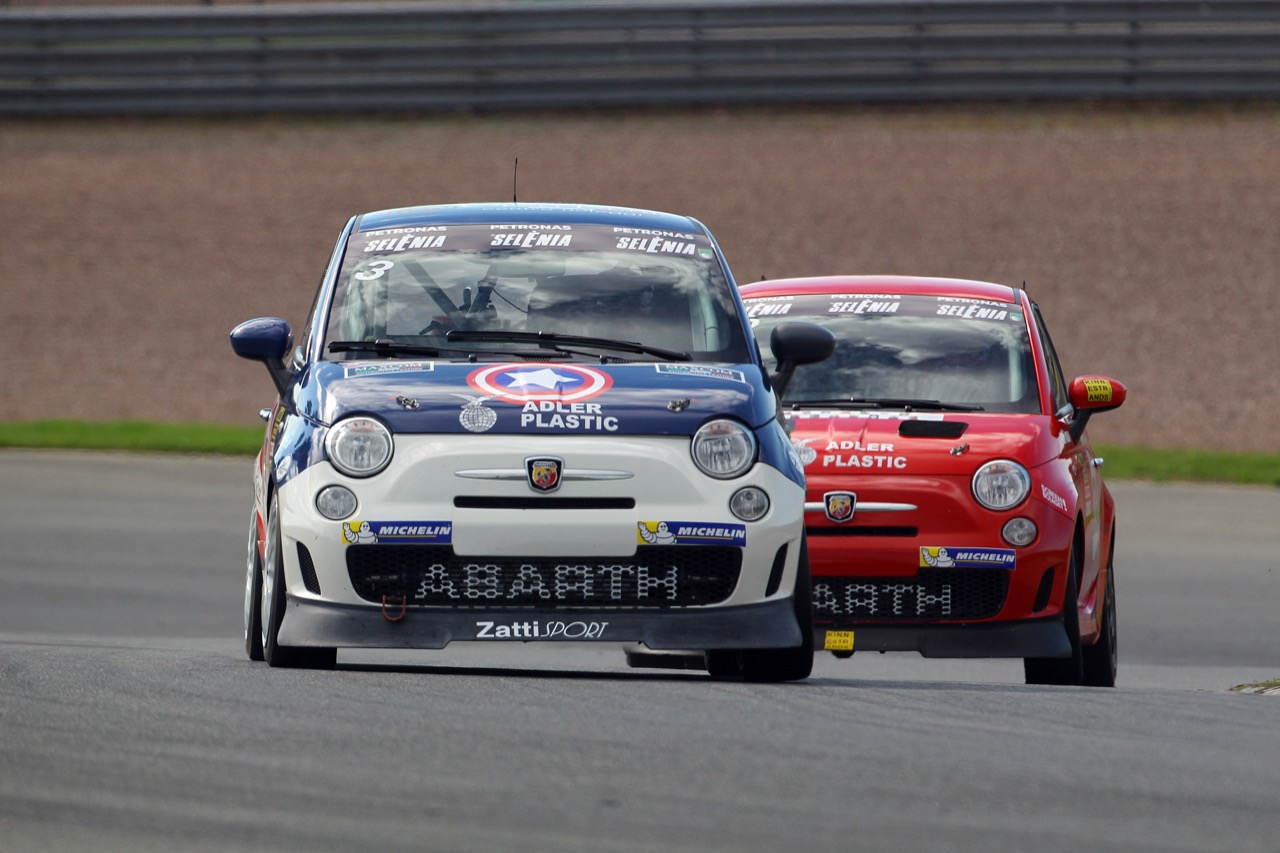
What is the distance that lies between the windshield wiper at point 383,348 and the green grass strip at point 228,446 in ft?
37.3

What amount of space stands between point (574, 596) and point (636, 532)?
0.30 meters

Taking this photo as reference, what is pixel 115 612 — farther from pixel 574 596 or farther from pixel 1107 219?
pixel 1107 219

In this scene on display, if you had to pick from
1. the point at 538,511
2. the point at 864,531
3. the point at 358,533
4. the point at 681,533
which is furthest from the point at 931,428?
the point at 358,533

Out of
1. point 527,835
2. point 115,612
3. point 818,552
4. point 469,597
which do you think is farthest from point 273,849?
point 115,612

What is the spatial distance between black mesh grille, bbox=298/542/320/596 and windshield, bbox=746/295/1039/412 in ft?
10.3

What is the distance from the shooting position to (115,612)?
39.0ft

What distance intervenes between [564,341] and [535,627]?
122 cm

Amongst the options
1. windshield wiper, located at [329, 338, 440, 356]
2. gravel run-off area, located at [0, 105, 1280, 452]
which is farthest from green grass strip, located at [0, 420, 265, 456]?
windshield wiper, located at [329, 338, 440, 356]

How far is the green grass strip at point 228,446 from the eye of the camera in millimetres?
18203

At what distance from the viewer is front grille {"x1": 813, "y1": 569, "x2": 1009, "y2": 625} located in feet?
29.7

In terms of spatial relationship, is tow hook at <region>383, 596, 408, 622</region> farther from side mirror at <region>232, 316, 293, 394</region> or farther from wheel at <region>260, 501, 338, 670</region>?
side mirror at <region>232, 316, 293, 394</region>

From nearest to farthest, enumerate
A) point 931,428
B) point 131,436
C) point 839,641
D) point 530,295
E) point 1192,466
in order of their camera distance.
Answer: point 530,295, point 839,641, point 931,428, point 1192,466, point 131,436

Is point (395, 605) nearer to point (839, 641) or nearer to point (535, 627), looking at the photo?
point (535, 627)

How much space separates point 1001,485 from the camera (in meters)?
9.05
